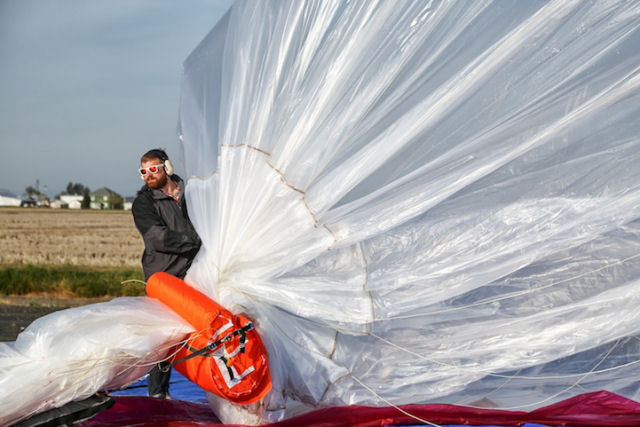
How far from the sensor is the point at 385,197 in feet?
10.5

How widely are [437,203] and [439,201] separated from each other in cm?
2

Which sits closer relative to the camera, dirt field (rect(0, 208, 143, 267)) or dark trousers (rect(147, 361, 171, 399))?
dark trousers (rect(147, 361, 171, 399))

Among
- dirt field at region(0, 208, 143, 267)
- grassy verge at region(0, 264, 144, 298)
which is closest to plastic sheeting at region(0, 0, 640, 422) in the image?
grassy verge at region(0, 264, 144, 298)

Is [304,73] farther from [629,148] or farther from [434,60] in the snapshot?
[629,148]

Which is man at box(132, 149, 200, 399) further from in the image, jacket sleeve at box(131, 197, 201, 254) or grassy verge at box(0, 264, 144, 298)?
grassy verge at box(0, 264, 144, 298)

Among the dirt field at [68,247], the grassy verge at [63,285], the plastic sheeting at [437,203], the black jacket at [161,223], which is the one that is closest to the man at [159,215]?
the black jacket at [161,223]

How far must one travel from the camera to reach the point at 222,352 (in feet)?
9.82

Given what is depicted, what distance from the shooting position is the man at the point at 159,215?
4.04 metres

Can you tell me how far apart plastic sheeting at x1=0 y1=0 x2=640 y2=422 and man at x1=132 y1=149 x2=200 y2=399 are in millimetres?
836

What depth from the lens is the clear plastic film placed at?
10.4ft

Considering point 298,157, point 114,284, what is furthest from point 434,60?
point 114,284

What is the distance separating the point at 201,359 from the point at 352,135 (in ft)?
3.82

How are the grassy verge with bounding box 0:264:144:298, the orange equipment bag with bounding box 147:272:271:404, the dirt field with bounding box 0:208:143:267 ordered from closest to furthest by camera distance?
1. the orange equipment bag with bounding box 147:272:271:404
2. the grassy verge with bounding box 0:264:144:298
3. the dirt field with bounding box 0:208:143:267

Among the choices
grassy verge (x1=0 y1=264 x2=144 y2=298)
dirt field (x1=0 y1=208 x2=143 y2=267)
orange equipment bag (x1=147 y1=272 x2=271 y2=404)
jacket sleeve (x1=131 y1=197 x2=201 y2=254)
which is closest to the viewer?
orange equipment bag (x1=147 y1=272 x2=271 y2=404)
